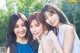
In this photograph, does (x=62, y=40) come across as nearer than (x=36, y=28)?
Yes

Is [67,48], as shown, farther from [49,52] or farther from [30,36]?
[30,36]

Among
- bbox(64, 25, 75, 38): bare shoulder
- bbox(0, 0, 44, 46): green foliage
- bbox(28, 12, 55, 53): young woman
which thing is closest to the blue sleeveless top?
bbox(28, 12, 55, 53): young woman

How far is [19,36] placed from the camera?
4.62 metres

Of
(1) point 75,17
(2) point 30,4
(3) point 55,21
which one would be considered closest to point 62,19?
(3) point 55,21

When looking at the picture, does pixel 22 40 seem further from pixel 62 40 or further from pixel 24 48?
pixel 62 40

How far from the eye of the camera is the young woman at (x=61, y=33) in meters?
3.97

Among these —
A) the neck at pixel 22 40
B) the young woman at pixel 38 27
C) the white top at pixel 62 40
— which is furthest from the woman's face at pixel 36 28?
the neck at pixel 22 40

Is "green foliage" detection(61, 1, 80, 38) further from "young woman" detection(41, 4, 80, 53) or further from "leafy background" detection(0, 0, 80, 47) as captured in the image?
"young woman" detection(41, 4, 80, 53)

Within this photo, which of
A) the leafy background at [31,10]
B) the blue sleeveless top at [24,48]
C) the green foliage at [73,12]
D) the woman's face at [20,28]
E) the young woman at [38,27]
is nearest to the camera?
the young woman at [38,27]

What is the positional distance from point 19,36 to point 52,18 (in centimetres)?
79

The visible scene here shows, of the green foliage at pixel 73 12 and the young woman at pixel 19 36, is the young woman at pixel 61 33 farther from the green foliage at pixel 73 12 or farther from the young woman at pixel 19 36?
the green foliage at pixel 73 12

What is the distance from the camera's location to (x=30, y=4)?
58.1 ft

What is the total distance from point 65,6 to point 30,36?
12.4 m

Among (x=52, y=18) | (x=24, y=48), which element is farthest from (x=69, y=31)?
(x=24, y=48)
